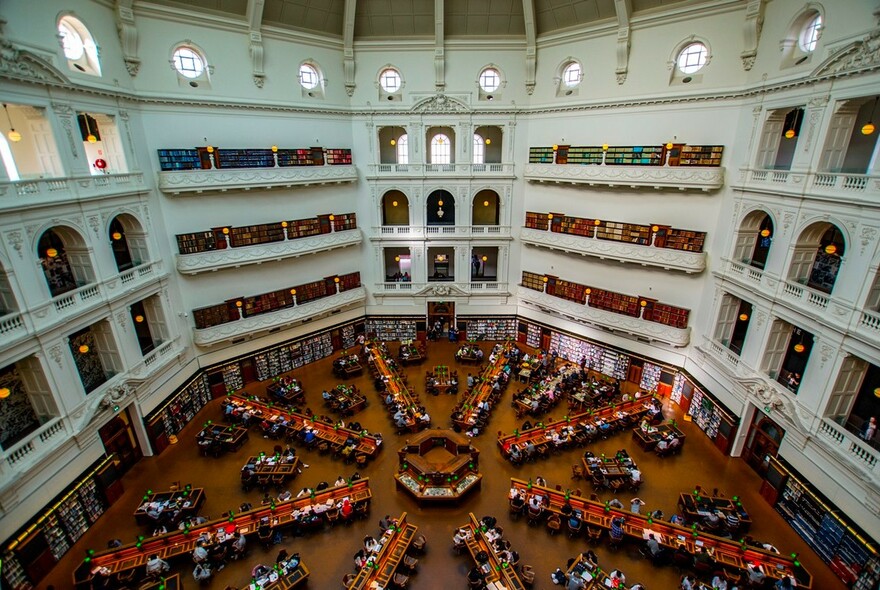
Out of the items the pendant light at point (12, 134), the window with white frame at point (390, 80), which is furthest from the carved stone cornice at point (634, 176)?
the pendant light at point (12, 134)

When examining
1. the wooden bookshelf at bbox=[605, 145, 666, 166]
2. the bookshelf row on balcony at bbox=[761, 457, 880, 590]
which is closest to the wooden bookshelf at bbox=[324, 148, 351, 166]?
the wooden bookshelf at bbox=[605, 145, 666, 166]

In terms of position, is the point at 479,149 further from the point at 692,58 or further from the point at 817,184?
the point at 817,184

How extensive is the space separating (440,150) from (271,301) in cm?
1366

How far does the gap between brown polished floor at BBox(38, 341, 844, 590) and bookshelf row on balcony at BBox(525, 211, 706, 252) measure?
800 centimetres

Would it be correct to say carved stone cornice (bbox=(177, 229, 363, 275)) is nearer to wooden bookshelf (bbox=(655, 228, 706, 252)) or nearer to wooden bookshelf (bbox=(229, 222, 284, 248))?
wooden bookshelf (bbox=(229, 222, 284, 248))

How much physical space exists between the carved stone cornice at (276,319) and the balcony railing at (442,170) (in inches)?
274

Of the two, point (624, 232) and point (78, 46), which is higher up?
point (78, 46)

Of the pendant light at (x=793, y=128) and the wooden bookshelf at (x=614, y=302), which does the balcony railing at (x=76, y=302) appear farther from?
the pendant light at (x=793, y=128)

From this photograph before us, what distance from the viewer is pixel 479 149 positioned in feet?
86.8

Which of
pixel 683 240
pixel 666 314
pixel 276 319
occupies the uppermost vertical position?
pixel 683 240

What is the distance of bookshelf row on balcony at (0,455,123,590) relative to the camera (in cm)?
1170

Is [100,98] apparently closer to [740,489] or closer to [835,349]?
[835,349]

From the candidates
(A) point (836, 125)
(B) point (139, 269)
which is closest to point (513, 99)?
(A) point (836, 125)

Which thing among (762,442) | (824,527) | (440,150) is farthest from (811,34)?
(440,150)
